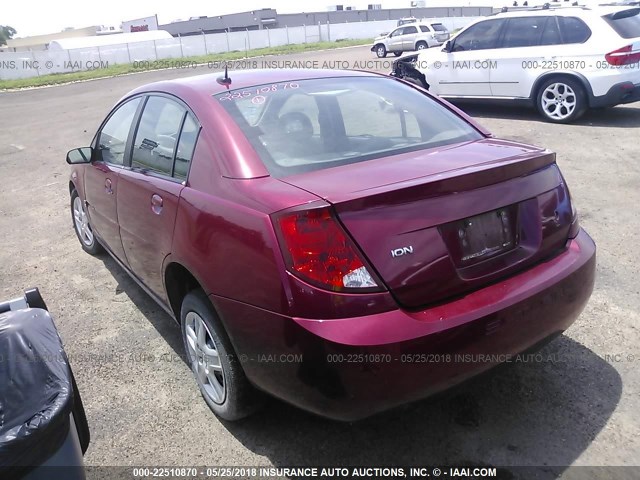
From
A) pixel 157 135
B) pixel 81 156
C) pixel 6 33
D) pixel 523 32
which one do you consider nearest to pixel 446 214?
pixel 157 135

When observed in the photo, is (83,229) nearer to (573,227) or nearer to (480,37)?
(573,227)

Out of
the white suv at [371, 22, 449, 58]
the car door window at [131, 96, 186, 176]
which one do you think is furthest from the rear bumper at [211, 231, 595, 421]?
the white suv at [371, 22, 449, 58]

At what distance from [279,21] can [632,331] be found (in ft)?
255

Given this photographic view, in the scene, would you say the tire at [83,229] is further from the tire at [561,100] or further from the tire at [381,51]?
the tire at [381,51]

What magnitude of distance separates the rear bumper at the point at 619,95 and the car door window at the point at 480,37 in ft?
7.04

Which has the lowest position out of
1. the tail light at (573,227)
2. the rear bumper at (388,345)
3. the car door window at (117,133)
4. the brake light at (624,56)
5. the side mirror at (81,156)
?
the rear bumper at (388,345)

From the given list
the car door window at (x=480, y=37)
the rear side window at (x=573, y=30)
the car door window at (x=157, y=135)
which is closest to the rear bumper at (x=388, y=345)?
the car door window at (x=157, y=135)

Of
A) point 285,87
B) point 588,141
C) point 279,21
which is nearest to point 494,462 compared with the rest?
point 285,87

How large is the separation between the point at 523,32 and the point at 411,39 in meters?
21.6

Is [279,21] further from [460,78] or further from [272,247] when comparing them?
[272,247]

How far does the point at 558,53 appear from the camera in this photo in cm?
870

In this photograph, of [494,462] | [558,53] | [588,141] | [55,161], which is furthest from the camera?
[55,161]

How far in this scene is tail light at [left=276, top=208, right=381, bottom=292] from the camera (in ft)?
6.82

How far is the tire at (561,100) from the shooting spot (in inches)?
342
